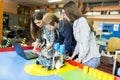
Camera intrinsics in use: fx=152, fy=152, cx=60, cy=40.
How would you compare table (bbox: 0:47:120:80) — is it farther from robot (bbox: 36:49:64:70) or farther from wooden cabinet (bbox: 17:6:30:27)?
wooden cabinet (bbox: 17:6:30:27)

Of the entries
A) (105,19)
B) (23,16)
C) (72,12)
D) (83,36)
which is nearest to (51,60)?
(83,36)

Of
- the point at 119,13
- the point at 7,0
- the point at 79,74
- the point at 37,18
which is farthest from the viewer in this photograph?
the point at 7,0

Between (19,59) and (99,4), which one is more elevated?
(99,4)

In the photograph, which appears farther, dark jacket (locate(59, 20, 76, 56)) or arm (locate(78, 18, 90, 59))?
dark jacket (locate(59, 20, 76, 56))

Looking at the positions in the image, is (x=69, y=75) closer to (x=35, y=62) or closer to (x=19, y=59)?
(x=35, y=62)

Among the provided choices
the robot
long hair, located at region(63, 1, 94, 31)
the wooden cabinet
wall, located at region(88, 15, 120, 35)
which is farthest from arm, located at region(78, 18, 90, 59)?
the wooden cabinet

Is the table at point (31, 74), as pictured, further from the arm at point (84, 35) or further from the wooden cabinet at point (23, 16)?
the wooden cabinet at point (23, 16)

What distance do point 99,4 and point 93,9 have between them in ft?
2.07

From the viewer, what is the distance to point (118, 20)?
662 cm

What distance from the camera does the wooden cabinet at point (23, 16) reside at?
422 inches

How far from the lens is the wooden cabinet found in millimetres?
10727

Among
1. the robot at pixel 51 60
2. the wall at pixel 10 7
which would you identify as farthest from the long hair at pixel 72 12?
the wall at pixel 10 7

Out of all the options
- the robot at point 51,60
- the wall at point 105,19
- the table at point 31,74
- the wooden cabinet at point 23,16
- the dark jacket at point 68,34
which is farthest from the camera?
the wooden cabinet at point 23,16

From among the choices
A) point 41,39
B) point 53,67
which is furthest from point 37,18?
point 53,67
